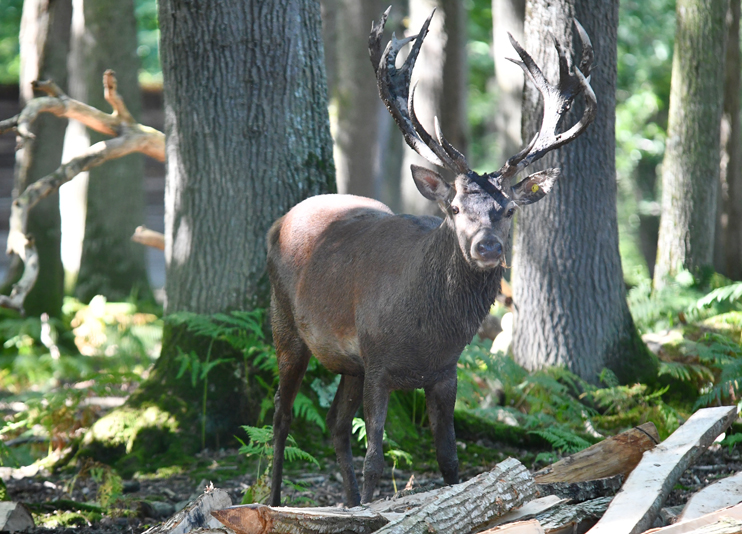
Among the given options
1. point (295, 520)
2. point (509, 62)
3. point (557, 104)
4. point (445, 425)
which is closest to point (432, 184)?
point (557, 104)

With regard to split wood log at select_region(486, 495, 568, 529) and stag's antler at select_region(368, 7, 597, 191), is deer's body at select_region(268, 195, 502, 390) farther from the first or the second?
split wood log at select_region(486, 495, 568, 529)

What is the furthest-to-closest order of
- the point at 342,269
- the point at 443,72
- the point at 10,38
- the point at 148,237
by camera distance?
the point at 10,38 < the point at 443,72 < the point at 148,237 < the point at 342,269

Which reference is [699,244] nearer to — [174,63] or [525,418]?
[525,418]

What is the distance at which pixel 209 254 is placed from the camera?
6219mm

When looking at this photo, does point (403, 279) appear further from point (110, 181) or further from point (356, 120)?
point (110, 181)

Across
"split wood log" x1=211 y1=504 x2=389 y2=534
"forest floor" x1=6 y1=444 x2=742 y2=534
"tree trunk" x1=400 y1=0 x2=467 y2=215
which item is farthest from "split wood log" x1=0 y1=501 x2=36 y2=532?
"tree trunk" x1=400 y1=0 x2=467 y2=215

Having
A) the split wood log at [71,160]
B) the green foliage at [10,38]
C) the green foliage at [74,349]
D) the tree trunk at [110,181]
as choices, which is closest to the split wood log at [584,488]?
the split wood log at [71,160]

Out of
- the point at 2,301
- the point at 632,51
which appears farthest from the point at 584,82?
the point at 632,51

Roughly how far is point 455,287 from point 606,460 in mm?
1349

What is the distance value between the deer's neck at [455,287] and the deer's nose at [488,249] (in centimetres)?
29

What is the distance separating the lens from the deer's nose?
13.2 feet

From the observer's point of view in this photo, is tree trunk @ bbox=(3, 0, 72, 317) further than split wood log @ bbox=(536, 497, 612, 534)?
Yes

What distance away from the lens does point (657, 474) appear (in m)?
3.91

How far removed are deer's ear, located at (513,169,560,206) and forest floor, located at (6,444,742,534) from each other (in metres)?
1.89
